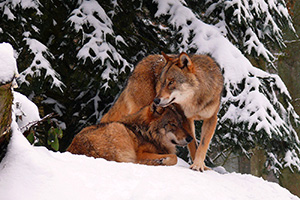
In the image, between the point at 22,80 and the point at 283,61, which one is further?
the point at 283,61

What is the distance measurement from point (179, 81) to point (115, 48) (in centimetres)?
324

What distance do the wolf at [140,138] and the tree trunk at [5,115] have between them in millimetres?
1567

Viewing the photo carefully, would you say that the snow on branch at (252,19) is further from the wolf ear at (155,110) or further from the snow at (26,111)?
the snow at (26,111)

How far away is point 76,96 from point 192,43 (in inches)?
114

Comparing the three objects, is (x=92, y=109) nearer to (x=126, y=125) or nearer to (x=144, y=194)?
(x=126, y=125)

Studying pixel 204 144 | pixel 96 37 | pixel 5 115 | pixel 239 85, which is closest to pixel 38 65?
pixel 96 37

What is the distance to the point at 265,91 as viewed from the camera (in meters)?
7.69

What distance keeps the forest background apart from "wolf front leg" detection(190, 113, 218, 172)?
240 cm

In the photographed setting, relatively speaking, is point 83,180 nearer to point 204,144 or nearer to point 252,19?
point 204,144

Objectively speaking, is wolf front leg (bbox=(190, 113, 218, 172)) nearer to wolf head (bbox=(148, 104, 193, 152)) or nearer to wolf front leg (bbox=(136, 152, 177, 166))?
wolf head (bbox=(148, 104, 193, 152))

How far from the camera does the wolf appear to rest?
13.6ft

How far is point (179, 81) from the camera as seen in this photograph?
4.79 meters

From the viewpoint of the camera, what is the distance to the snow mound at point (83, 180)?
2.33 meters

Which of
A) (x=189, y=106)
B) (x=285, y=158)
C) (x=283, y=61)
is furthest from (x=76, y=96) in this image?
(x=283, y=61)
